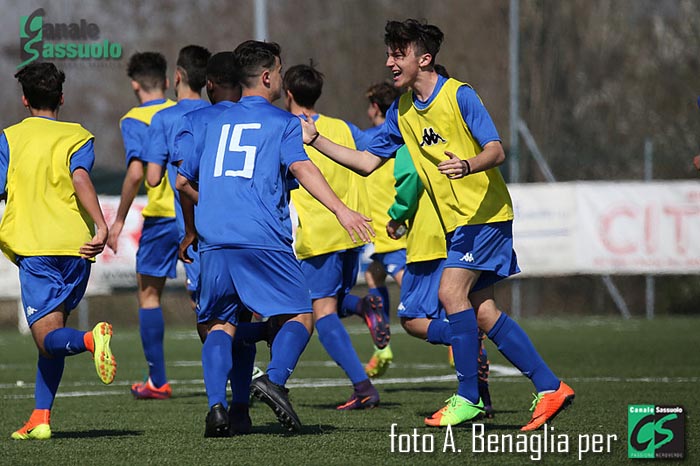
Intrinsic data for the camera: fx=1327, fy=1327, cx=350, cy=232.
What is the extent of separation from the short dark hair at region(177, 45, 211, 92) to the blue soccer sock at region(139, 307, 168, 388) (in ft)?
5.78

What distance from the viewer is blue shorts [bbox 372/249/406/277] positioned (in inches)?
436

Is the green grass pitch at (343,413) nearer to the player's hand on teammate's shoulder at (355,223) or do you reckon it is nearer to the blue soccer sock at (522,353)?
the blue soccer sock at (522,353)

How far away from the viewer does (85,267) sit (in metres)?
7.05

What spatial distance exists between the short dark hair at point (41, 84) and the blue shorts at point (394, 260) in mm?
4435

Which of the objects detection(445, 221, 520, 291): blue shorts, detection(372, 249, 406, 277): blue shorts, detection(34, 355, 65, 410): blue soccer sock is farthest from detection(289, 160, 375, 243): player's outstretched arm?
detection(372, 249, 406, 277): blue shorts

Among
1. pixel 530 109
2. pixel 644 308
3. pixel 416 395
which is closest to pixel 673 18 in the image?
pixel 530 109

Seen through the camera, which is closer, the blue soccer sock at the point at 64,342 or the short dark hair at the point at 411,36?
the blue soccer sock at the point at 64,342

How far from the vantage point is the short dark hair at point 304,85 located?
29.0ft

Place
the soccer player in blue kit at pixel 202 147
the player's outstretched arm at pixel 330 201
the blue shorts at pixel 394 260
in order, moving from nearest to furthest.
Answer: the player's outstretched arm at pixel 330 201, the soccer player in blue kit at pixel 202 147, the blue shorts at pixel 394 260

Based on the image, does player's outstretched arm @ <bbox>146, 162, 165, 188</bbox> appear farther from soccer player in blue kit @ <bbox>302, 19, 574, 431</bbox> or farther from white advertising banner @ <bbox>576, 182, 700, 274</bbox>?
white advertising banner @ <bbox>576, 182, 700, 274</bbox>

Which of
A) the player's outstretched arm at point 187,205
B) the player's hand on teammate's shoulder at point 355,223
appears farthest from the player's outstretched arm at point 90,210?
the player's hand on teammate's shoulder at point 355,223

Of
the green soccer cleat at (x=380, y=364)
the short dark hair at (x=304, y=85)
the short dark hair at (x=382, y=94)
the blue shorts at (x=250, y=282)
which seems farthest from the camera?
the short dark hair at (x=382, y=94)

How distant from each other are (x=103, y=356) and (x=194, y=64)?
330 cm

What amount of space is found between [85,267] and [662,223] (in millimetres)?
12556
